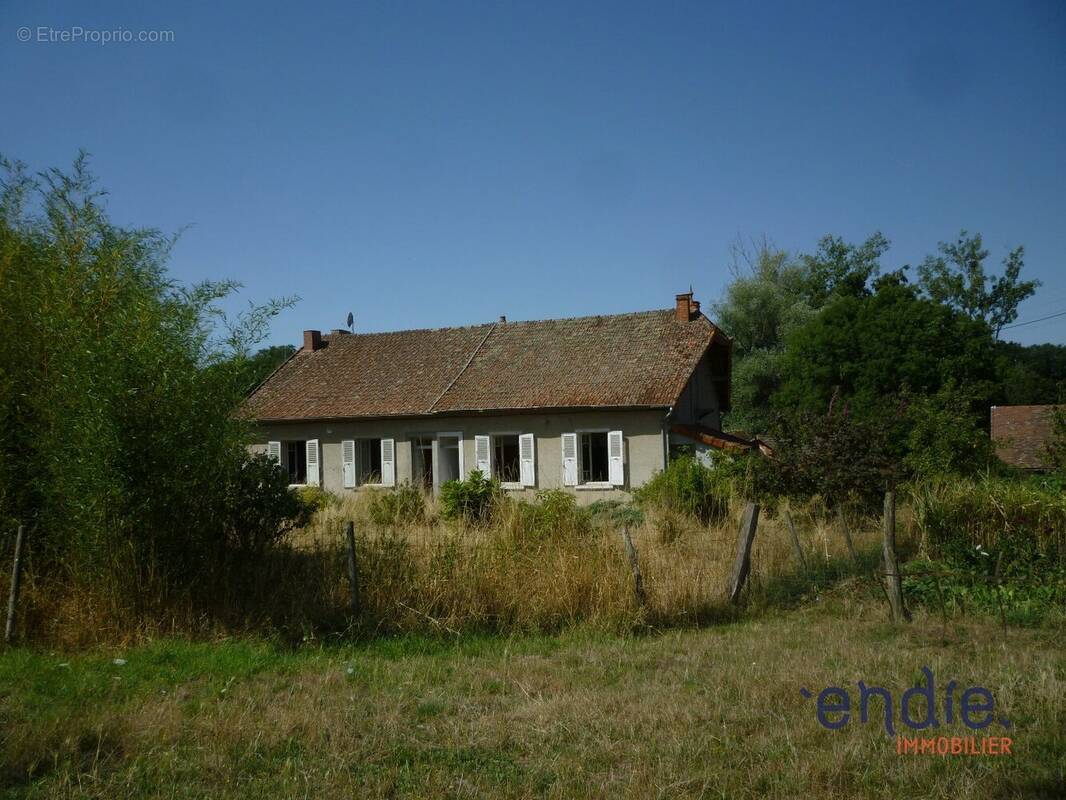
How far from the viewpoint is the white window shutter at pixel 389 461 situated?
74.1 feet

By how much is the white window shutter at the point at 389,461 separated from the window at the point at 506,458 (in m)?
2.91

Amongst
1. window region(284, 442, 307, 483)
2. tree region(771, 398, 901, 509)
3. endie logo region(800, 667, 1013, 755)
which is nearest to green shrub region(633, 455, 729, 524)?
tree region(771, 398, 901, 509)

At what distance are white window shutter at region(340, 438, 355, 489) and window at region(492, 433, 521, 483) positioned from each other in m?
4.23

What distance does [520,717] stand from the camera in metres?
5.50

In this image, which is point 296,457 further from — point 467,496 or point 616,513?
point 616,513

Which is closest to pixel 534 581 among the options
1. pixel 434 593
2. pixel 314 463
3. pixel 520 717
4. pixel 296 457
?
pixel 434 593

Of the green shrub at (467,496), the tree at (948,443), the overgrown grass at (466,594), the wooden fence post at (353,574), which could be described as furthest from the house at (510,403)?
the wooden fence post at (353,574)

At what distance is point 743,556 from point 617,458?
36.2 feet

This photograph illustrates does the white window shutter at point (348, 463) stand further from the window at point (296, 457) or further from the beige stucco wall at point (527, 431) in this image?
the window at point (296, 457)

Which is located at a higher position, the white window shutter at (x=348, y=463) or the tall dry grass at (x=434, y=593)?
the white window shutter at (x=348, y=463)

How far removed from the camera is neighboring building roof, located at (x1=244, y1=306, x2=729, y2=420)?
2072 cm

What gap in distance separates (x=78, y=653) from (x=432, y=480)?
49.4ft

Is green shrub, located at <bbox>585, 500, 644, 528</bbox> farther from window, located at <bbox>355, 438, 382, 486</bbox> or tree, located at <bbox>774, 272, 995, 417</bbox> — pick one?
tree, located at <bbox>774, 272, 995, 417</bbox>

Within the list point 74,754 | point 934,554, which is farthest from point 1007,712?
point 74,754
